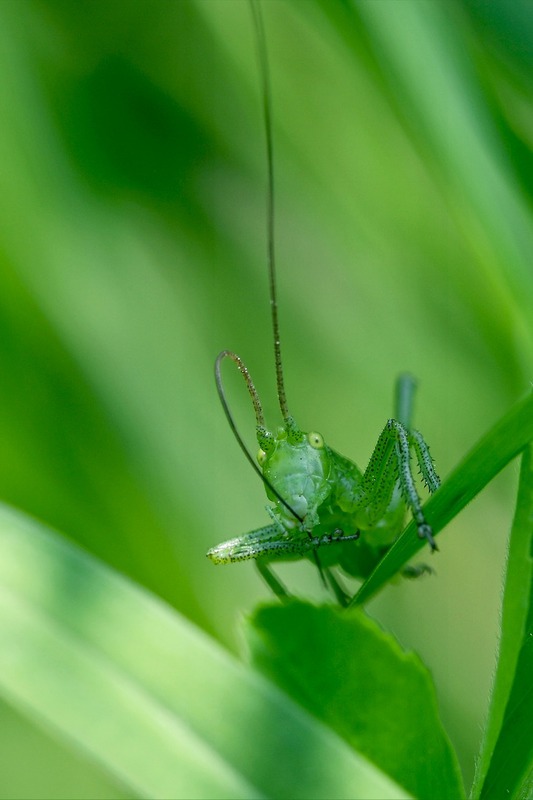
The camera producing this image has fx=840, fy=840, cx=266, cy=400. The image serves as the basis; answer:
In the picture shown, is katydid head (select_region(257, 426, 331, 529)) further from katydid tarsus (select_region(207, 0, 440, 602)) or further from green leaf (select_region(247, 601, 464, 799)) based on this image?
green leaf (select_region(247, 601, 464, 799))

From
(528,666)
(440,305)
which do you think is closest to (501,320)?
(440,305)

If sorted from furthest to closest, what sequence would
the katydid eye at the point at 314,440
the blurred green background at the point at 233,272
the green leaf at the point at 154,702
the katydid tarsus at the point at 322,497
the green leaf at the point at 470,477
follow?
the blurred green background at the point at 233,272, the katydid eye at the point at 314,440, the katydid tarsus at the point at 322,497, the green leaf at the point at 470,477, the green leaf at the point at 154,702

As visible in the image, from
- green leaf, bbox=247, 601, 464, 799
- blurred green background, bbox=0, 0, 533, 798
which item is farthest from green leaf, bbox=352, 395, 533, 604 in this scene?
blurred green background, bbox=0, 0, 533, 798

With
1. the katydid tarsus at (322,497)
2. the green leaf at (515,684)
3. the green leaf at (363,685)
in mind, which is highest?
the green leaf at (515,684)

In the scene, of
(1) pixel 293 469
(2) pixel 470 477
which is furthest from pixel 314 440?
(2) pixel 470 477

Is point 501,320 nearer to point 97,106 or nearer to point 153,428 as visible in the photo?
point 153,428

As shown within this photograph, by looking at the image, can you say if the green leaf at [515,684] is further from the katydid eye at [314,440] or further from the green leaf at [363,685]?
the katydid eye at [314,440]

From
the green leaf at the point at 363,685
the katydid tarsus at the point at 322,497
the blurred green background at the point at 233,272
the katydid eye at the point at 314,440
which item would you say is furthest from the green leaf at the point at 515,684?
the blurred green background at the point at 233,272
